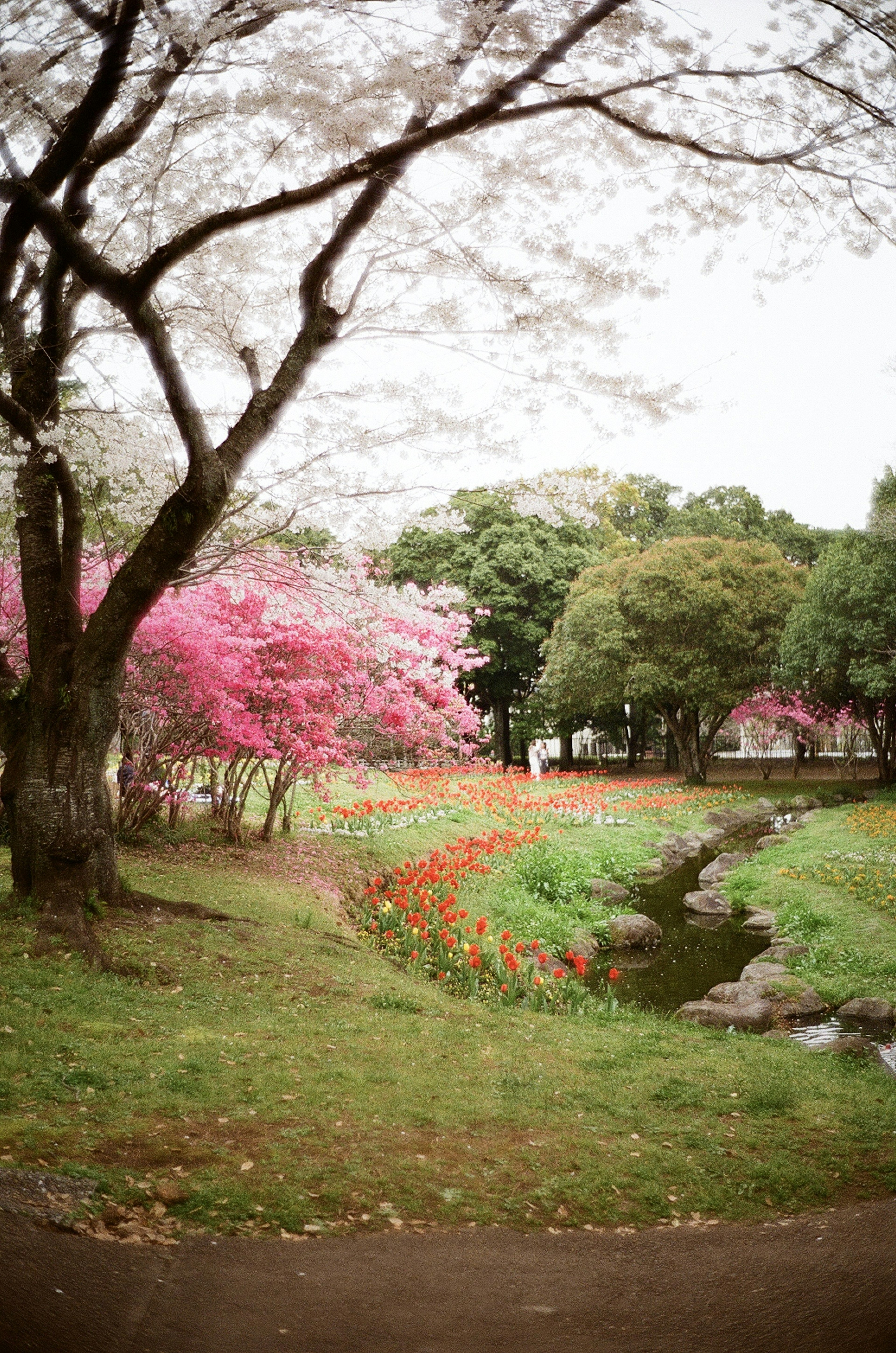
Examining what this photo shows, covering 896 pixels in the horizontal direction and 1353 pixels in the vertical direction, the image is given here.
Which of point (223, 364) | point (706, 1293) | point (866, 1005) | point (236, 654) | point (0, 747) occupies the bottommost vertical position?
point (866, 1005)

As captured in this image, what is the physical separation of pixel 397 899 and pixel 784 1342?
753cm

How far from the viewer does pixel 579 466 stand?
7.33 m

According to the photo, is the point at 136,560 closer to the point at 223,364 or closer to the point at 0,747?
the point at 0,747

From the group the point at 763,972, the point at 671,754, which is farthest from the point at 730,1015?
the point at 671,754

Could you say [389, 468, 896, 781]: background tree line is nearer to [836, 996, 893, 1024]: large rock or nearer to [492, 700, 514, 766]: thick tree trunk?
[492, 700, 514, 766]: thick tree trunk

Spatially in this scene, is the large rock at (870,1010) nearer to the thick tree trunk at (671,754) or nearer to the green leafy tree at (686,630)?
the green leafy tree at (686,630)

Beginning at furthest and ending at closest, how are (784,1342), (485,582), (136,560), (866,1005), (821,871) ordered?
(485,582), (821,871), (866,1005), (136,560), (784,1342)

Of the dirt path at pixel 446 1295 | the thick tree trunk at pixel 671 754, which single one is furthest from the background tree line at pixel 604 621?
the dirt path at pixel 446 1295

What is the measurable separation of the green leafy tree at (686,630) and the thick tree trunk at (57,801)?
72.2ft

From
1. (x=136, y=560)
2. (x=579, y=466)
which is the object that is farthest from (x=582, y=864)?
(x=136, y=560)

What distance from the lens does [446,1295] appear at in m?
3.45

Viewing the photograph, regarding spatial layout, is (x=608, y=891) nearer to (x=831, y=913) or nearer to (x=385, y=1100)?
(x=831, y=913)

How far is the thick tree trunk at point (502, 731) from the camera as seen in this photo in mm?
37156

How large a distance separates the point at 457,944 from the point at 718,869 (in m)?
8.91
